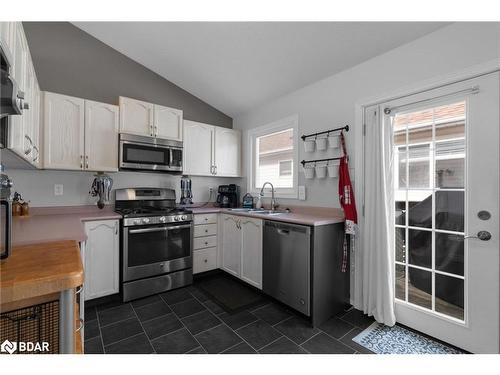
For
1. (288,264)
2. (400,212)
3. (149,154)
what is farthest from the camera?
(149,154)

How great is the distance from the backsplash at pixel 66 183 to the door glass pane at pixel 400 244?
9.13 ft

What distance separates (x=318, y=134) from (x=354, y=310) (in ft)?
5.94

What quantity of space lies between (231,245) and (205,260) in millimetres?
408

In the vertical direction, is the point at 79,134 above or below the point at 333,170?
above

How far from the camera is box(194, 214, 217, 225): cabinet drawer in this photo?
9.71 ft

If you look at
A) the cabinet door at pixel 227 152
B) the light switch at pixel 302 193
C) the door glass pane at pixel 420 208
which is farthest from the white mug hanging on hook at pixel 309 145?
the cabinet door at pixel 227 152

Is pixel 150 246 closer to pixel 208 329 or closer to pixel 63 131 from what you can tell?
pixel 208 329

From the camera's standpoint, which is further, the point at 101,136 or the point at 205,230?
the point at 205,230

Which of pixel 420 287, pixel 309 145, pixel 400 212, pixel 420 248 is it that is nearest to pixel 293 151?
pixel 309 145

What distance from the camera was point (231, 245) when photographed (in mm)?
2939

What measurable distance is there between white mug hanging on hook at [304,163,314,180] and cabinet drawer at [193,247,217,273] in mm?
1533

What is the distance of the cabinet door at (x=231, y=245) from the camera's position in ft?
9.28

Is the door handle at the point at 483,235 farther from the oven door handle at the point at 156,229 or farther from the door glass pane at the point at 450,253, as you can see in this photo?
the oven door handle at the point at 156,229

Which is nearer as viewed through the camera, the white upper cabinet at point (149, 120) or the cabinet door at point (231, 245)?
the white upper cabinet at point (149, 120)
